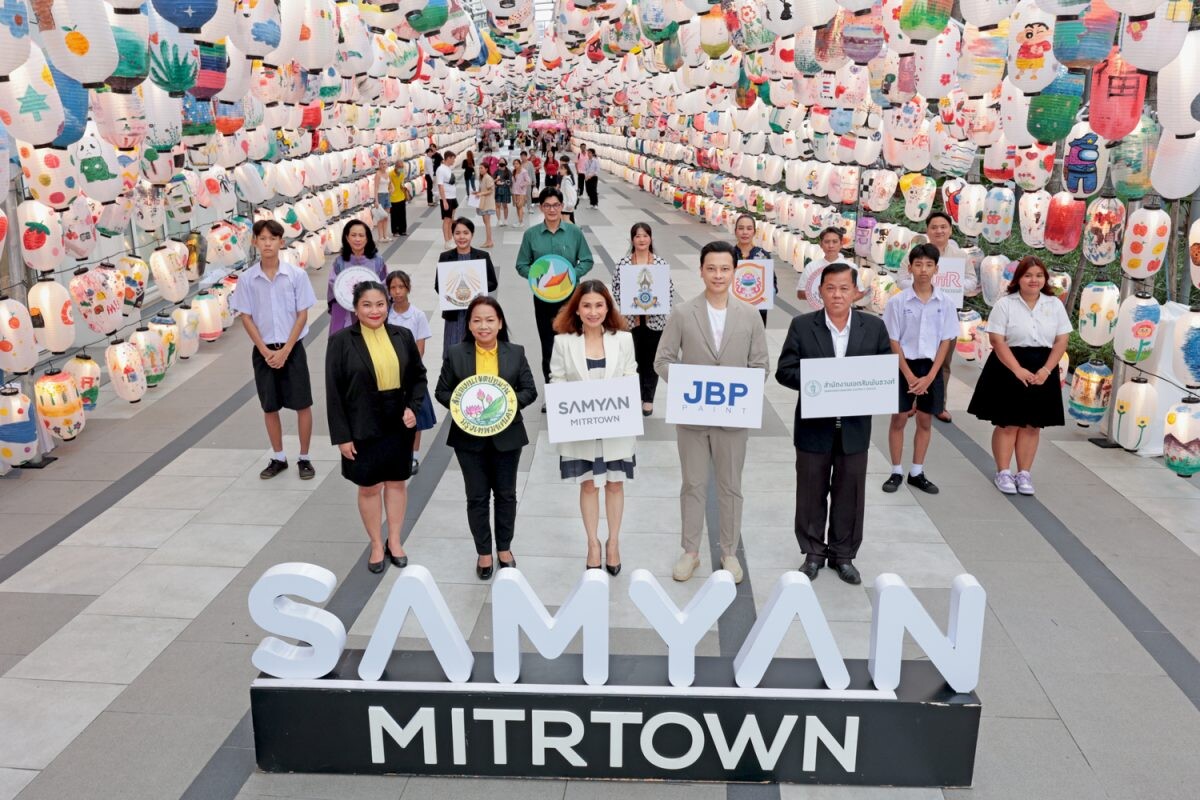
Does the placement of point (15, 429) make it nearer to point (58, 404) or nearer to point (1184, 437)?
point (58, 404)

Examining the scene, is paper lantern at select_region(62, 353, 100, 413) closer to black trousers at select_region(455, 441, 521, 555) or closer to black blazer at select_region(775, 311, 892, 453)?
black trousers at select_region(455, 441, 521, 555)

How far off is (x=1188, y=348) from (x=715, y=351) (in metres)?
3.56

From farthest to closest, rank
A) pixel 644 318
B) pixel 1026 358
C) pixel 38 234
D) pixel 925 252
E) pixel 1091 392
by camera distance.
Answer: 1. pixel 1091 392
2. pixel 644 318
3. pixel 38 234
4. pixel 1026 358
5. pixel 925 252

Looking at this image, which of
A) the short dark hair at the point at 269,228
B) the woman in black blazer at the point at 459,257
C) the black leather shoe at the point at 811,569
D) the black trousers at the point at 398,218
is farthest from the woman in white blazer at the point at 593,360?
the black trousers at the point at 398,218

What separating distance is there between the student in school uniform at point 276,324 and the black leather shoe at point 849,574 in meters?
3.65

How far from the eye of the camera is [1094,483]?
22.1 ft

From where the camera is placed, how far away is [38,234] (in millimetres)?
6918

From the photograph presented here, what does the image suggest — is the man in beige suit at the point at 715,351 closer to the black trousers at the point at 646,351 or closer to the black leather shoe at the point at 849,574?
the black leather shoe at the point at 849,574

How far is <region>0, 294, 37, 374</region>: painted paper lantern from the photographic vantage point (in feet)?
21.8

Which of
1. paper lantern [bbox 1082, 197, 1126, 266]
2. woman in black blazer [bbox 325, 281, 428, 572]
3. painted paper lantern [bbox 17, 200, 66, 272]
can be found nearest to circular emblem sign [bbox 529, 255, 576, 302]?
woman in black blazer [bbox 325, 281, 428, 572]

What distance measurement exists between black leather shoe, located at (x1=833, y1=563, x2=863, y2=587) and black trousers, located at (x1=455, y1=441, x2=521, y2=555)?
5.74 ft

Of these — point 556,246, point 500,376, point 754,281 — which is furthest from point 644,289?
point 500,376

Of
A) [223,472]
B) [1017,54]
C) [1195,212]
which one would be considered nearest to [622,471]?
[223,472]

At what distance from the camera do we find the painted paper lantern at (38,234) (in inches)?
272
